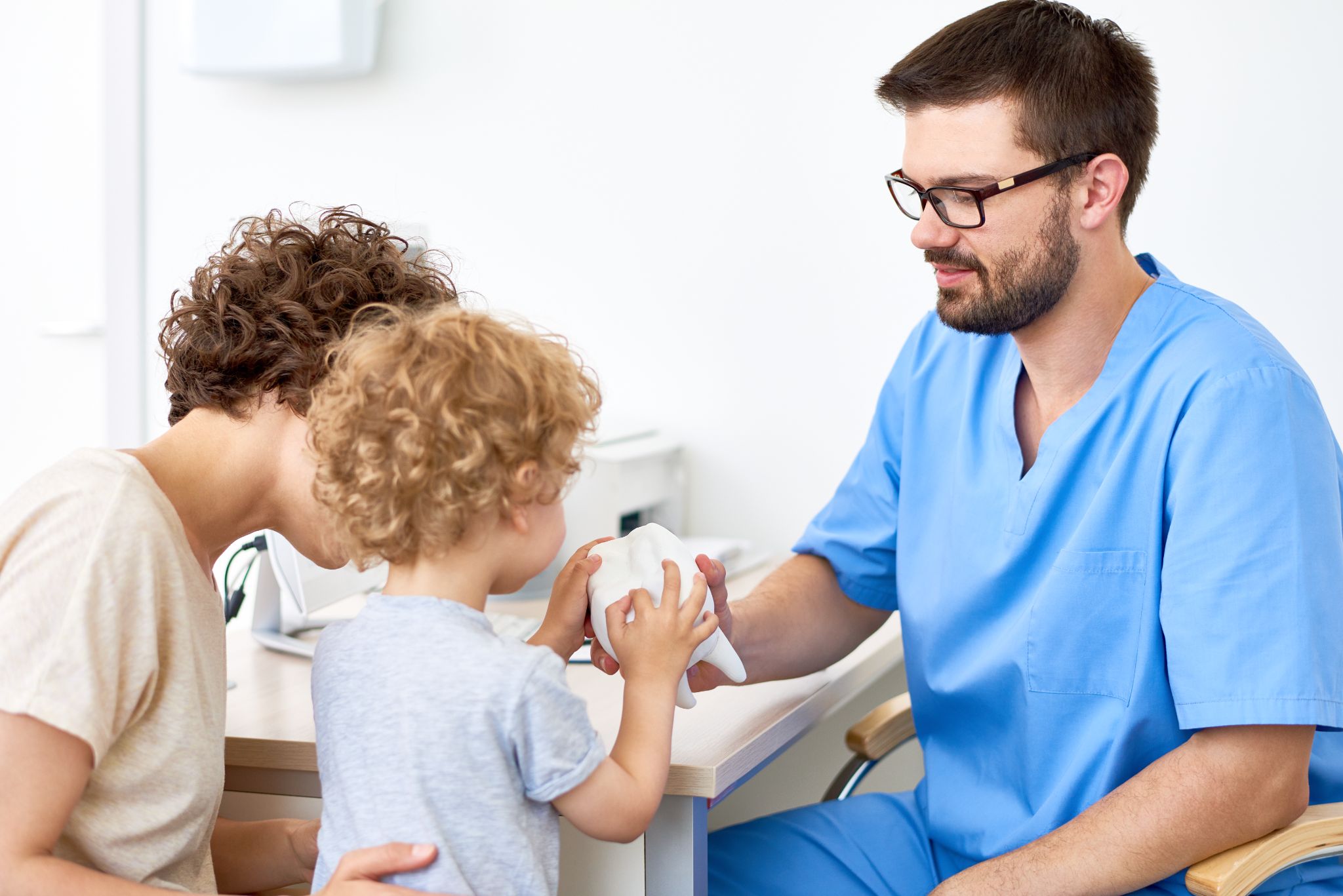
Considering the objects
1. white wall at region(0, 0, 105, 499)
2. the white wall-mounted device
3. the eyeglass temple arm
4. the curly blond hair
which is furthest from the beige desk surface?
white wall at region(0, 0, 105, 499)

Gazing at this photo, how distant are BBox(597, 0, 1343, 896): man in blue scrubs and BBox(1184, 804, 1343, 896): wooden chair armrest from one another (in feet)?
0.06

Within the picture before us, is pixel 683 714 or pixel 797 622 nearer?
pixel 683 714

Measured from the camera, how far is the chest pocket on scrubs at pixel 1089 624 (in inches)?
47.1

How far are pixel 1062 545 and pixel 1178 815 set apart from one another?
290mm

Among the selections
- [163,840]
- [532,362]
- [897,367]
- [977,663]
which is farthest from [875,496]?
[163,840]

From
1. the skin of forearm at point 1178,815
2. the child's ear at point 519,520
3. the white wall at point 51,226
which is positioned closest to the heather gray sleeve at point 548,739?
the child's ear at point 519,520

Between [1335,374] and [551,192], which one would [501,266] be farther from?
[1335,374]

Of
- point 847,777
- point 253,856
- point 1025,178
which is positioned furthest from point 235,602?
point 1025,178

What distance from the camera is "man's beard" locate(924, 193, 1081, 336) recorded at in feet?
4.25

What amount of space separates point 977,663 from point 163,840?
32.3 inches

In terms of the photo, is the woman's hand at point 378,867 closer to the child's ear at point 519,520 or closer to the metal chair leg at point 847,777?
the child's ear at point 519,520

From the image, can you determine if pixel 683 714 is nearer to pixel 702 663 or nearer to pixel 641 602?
pixel 702 663

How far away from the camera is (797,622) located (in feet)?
4.80

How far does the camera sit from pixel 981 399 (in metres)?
1.42
